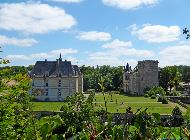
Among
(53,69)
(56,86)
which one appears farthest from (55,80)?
(53,69)

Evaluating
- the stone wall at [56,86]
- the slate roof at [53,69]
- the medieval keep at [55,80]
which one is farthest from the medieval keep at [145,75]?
the stone wall at [56,86]

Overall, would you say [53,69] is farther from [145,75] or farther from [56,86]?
[145,75]

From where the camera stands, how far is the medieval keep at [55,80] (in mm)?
86438

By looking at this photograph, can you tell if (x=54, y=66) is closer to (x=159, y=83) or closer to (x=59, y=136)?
(x=159, y=83)

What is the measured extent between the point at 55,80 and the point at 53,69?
2715 mm

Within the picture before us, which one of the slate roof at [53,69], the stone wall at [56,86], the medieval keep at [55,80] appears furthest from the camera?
the slate roof at [53,69]

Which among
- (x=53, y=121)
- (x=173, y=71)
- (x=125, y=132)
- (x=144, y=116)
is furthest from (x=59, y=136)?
(x=173, y=71)

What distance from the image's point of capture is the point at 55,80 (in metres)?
87.1

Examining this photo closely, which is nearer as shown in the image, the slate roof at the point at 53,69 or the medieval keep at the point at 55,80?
the medieval keep at the point at 55,80

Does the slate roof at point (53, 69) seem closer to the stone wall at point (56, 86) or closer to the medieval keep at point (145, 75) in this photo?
the stone wall at point (56, 86)

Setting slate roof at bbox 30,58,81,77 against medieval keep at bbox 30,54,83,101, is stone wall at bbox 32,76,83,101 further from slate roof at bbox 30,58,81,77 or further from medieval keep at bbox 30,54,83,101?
slate roof at bbox 30,58,81,77

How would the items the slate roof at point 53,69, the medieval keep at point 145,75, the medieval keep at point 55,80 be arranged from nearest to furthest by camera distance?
the medieval keep at point 55,80 → the slate roof at point 53,69 → the medieval keep at point 145,75

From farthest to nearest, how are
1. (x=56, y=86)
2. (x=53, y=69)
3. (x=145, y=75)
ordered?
(x=145, y=75)
(x=53, y=69)
(x=56, y=86)

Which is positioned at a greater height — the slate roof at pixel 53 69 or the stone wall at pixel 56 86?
the slate roof at pixel 53 69
